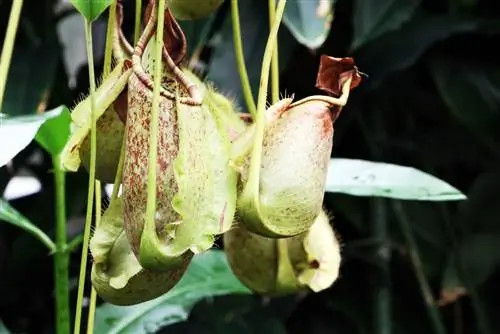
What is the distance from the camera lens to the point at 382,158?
950 millimetres

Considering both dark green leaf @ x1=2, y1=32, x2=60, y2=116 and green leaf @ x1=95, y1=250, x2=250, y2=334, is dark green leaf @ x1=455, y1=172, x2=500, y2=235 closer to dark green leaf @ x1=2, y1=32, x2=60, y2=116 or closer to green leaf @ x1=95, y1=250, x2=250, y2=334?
green leaf @ x1=95, y1=250, x2=250, y2=334

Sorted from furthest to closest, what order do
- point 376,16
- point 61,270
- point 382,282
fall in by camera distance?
point 382,282, point 376,16, point 61,270

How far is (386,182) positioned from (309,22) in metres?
0.14

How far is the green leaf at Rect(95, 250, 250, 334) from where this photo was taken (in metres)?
0.63

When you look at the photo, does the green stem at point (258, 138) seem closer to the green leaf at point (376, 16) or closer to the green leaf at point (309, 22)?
the green leaf at point (309, 22)

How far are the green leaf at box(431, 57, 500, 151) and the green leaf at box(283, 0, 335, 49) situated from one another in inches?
10.5

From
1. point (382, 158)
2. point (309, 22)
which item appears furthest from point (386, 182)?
point (382, 158)

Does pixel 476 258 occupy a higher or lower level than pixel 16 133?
lower

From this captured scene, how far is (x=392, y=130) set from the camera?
1.00 metres

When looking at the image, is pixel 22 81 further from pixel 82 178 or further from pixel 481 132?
pixel 481 132

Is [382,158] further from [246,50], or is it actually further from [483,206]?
[246,50]

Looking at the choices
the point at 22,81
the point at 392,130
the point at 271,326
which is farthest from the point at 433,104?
the point at 22,81

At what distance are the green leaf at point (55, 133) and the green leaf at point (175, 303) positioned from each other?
0.14 m

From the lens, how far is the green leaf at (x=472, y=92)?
878 millimetres
